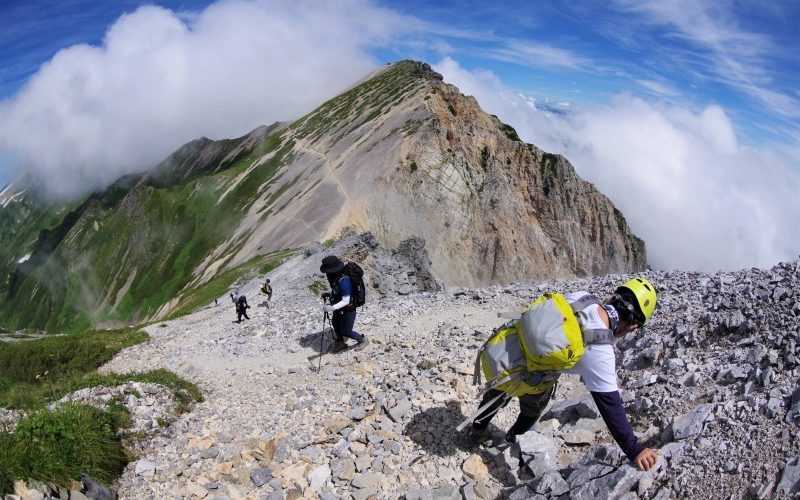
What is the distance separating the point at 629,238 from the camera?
332 feet

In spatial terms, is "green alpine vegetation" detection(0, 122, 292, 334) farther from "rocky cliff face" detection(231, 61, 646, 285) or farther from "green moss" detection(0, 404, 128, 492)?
"green moss" detection(0, 404, 128, 492)

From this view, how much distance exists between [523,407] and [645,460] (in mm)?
2532

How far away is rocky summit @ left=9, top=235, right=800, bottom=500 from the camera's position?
687cm

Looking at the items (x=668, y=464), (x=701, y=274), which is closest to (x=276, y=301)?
(x=701, y=274)

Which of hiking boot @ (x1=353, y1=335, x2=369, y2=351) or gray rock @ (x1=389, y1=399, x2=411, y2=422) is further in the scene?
hiking boot @ (x1=353, y1=335, x2=369, y2=351)

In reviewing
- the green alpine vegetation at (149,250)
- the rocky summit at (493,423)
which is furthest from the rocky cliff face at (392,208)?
the rocky summit at (493,423)

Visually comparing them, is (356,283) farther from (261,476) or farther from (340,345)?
(261,476)

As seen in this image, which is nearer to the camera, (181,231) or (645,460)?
(645,460)

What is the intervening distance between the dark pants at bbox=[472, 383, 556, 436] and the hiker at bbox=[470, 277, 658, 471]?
0.91m

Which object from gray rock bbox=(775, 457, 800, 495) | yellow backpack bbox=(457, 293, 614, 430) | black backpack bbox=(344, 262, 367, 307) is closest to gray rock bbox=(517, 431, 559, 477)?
yellow backpack bbox=(457, 293, 614, 430)

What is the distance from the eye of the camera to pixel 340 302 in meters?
15.2

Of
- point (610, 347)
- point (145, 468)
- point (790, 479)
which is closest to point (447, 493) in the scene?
point (610, 347)

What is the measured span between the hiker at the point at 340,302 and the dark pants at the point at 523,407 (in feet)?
21.8

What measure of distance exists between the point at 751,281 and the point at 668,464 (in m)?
9.35
